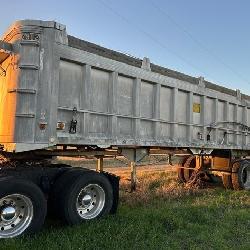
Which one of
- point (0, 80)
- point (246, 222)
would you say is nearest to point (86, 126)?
point (0, 80)

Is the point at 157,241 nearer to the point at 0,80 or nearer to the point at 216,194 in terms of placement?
the point at 0,80

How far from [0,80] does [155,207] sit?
3835mm

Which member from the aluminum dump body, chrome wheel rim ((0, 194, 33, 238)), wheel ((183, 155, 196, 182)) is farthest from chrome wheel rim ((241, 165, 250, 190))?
chrome wheel rim ((0, 194, 33, 238))

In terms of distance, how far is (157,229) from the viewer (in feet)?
20.3

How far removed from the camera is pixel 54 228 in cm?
620

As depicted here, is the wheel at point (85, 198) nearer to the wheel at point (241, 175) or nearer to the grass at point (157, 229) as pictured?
the grass at point (157, 229)

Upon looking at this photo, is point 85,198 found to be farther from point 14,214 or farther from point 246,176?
point 246,176

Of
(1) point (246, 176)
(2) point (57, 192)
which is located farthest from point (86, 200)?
(1) point (246, 176)

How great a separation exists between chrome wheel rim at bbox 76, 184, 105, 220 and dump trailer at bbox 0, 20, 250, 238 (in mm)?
17

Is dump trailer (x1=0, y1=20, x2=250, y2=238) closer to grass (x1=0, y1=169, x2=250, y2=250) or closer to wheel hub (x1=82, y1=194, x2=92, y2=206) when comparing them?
wheel hub (x1=82, y1=194, x2=92, y2=206)

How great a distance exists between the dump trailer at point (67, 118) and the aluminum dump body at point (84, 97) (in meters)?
0.02

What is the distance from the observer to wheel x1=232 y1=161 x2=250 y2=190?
11531mm

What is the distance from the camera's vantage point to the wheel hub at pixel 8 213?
18.3 ft

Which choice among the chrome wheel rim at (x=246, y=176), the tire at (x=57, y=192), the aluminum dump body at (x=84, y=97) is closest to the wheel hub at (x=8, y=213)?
the tire at (x=57, y=192)
